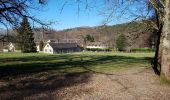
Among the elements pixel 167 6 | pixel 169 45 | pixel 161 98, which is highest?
pixel 167 6

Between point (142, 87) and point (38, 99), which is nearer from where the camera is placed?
point (38, 99)

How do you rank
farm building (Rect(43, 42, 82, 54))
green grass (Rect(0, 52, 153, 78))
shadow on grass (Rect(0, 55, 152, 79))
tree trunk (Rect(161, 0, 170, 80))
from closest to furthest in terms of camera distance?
1. tree trunk (Rect(161, 0, 170, 80))
2. shadow on grass (Rect(0, 55, 152, 79))
3. green grass (Rect(0, 52, 153, 78))
4. farm building (Rect(43, 42, 82, 54))

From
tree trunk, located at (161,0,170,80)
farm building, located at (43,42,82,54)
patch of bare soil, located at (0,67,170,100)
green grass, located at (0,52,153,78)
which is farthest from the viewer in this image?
farm building, located at (43,42,82,54)

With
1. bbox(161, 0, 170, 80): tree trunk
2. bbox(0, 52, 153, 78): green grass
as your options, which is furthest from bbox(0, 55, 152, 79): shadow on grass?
bbox(161, 0, 170, 80): tree trunk

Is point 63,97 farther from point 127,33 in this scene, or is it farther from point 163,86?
point 127,33

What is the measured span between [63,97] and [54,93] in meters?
0.71

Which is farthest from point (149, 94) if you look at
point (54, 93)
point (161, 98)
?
point (54, 93)

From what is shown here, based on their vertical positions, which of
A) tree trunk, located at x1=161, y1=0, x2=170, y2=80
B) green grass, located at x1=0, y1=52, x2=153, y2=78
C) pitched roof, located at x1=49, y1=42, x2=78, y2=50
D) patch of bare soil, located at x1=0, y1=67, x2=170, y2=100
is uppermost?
pitched roof, located at x1=49, y1=42, x2=78, y2=50

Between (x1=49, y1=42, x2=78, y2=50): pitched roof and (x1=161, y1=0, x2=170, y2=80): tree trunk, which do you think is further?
(x1=49, y1=42, x2=78, y2=50): pitched roof

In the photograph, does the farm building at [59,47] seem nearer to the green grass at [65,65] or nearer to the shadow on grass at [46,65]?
the green grass at [65,65]

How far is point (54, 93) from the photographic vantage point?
1227cm

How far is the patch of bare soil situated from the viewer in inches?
466

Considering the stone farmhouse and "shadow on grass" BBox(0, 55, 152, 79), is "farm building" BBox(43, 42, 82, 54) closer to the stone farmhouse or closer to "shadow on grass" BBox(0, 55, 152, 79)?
the stone farmhouse

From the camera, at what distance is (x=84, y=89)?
43.4 feet
